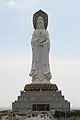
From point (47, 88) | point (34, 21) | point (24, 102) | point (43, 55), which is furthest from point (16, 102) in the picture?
point (34, 21)

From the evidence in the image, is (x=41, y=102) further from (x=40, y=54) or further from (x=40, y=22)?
(x=40, y=22)

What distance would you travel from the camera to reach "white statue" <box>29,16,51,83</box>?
31672mm

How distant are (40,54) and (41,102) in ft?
15.1

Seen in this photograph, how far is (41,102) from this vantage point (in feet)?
97.2

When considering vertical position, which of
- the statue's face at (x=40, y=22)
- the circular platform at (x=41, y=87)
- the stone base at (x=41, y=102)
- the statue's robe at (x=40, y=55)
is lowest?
the stone base at (x=41, y=102)

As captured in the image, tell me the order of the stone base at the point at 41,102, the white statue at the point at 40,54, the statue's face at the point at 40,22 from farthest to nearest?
the statue's face at the point at 40,22 < the white statue at the point at 40,54 < the stone base at the point at 41,102

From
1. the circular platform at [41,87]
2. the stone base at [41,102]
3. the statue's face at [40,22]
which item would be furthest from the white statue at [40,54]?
the stone base at [41,102]

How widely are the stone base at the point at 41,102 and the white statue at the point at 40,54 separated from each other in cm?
183

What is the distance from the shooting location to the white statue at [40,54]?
31.7m

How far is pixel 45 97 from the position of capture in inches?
1166

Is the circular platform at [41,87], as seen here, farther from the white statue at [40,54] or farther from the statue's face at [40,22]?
the statue's face at [40,22]

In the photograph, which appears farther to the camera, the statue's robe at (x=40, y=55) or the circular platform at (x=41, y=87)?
the statue's robe at (x=40, y=55)

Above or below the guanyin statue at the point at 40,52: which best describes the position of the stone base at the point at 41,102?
below

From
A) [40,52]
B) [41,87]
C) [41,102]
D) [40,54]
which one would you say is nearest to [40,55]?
[40,54]
